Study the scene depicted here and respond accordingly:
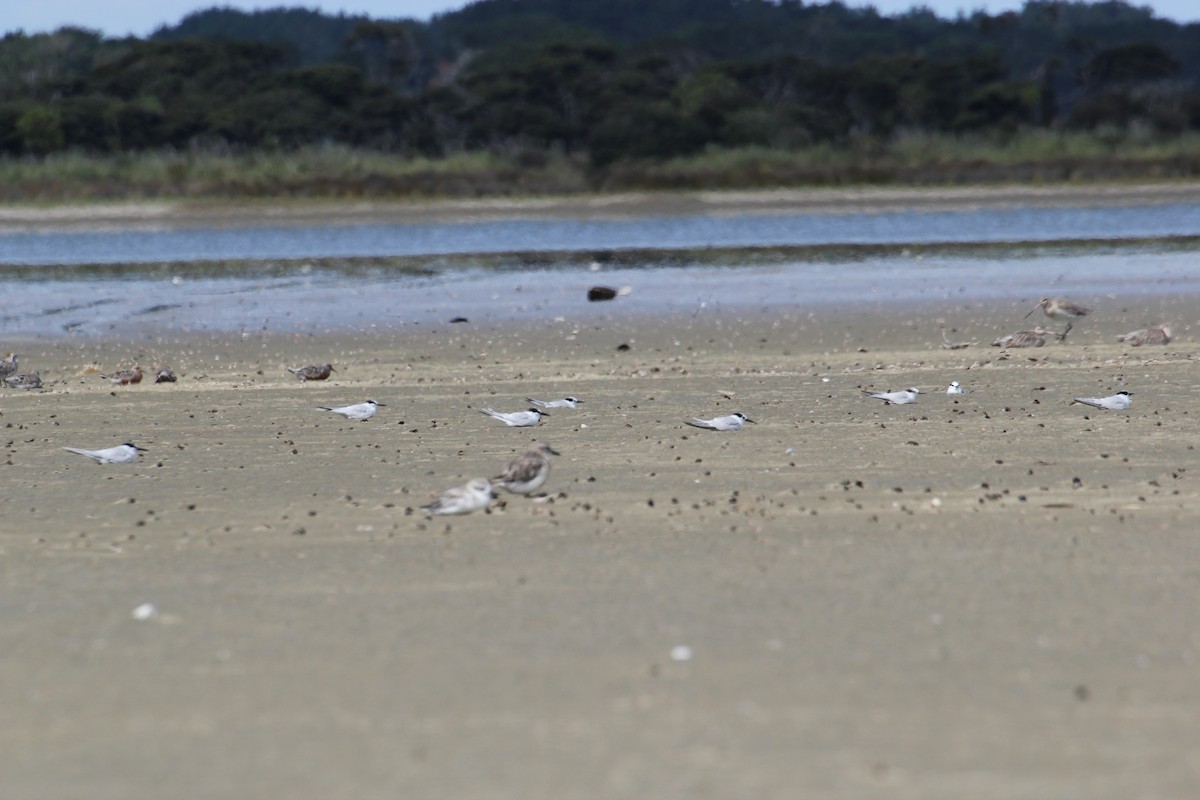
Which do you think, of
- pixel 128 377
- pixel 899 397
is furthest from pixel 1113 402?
pixel 128 377

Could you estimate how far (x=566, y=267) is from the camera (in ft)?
71.5

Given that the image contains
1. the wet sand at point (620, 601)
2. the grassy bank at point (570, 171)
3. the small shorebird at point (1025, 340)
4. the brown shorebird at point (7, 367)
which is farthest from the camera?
the grassy bank at point (570, 171)

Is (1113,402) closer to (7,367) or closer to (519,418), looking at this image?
(519,418)

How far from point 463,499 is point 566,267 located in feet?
51.8

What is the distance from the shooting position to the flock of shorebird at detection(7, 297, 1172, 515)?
626 centimetres

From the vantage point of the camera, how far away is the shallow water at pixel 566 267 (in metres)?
16.6

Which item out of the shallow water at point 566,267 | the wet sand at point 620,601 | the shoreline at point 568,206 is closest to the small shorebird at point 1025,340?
the wet sand at point 620,601

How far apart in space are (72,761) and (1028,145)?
3936cm

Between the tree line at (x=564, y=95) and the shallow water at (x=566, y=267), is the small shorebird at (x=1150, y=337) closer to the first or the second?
the shallow water at (x=566, y=267)

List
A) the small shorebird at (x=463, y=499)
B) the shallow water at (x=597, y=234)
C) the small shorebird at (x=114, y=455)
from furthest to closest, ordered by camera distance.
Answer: the shallow water at (x=597, y=234) < the small shorebird at (x=114, y=455) < the small shorebird at (x=463, y=499)

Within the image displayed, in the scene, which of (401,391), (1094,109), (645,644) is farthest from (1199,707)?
(1094,109)

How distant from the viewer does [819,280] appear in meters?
18.8

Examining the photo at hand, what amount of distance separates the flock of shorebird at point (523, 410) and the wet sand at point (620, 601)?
0.09 m

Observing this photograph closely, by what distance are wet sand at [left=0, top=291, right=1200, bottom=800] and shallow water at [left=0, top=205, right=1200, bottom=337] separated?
717cm
